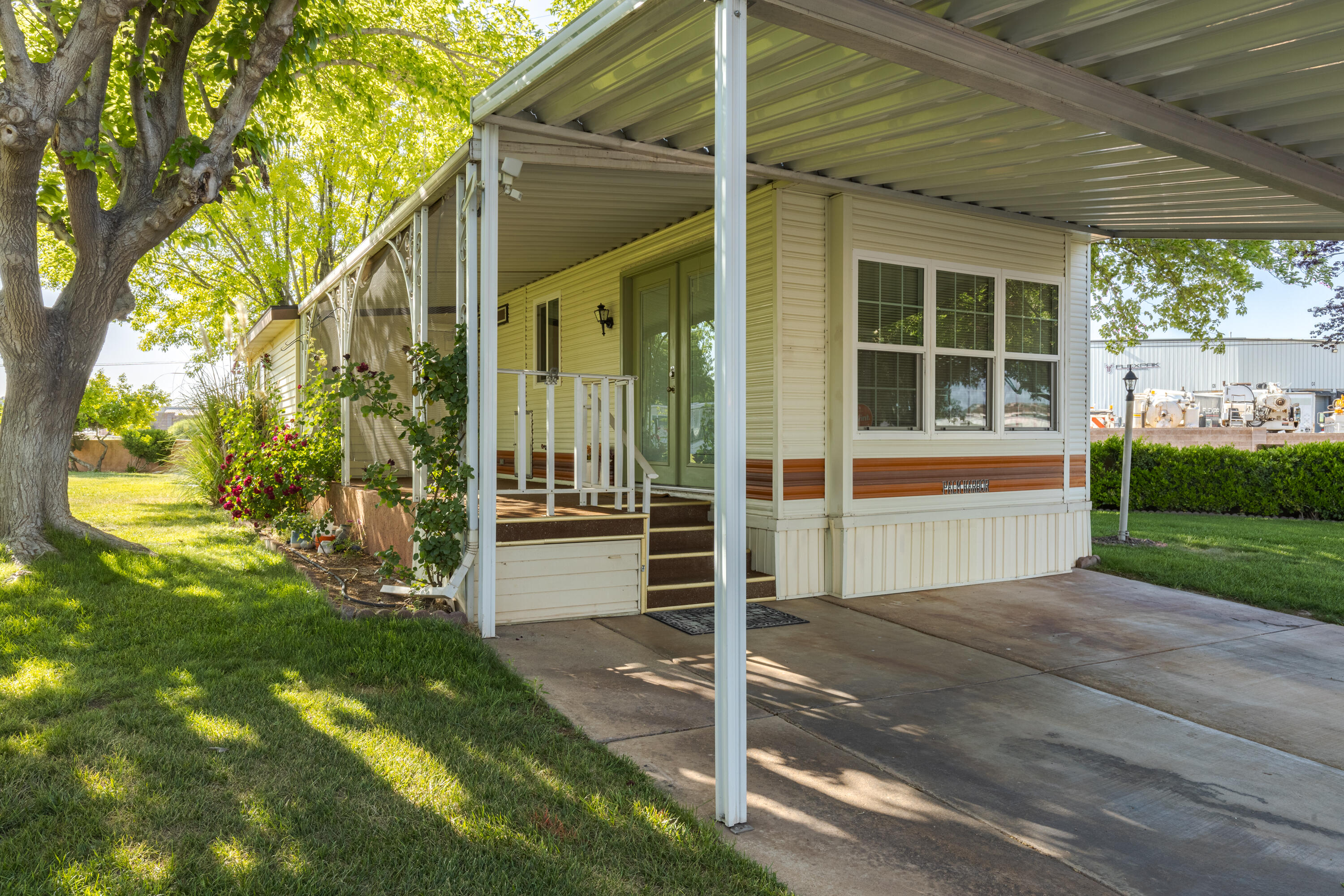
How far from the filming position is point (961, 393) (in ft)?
21.4

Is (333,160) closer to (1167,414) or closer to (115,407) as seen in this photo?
(115,407)

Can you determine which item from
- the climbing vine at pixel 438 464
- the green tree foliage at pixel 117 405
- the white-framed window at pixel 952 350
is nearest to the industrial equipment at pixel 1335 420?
the white-framed window at pixel 952 350

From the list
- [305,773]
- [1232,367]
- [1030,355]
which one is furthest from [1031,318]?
[1232,367]

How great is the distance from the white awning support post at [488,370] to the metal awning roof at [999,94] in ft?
1.20

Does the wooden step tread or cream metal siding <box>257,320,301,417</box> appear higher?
cream metal siding <box>257,320,301,417</box>

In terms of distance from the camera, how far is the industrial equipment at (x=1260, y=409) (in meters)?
18.5

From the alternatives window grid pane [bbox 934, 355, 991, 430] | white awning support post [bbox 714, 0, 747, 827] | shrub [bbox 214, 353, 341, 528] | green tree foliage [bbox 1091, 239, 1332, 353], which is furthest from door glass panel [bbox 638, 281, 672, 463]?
green tree foliage [bbox 1091, 239, 1332, 353]

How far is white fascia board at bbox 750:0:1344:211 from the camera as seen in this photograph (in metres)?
2.90

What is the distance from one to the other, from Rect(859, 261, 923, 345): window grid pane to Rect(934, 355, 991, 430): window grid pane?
0.33 meters

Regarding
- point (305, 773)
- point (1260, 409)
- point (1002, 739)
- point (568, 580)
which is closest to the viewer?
point (305, 773)

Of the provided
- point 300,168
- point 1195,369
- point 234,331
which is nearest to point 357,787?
point 300,168

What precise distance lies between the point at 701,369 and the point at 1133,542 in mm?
5241

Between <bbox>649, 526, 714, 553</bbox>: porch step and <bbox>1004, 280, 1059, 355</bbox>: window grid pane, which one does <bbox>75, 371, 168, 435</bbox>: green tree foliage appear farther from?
<bbox>1004, 280, 1059, 355</bbox>: window grid pane

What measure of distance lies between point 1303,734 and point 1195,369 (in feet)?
130
